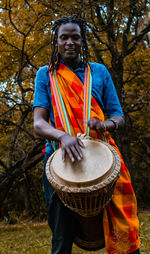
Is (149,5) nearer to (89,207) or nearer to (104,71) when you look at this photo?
(104,71)

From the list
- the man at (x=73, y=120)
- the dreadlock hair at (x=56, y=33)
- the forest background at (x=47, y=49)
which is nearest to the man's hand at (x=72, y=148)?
the man at (x=73, y=120)

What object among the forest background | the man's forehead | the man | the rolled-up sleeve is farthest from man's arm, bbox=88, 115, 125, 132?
the forest background

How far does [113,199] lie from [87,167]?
1.18 feet

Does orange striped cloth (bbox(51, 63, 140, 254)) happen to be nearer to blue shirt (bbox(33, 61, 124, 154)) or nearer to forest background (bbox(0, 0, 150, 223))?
blue shirt (bbox(33, 61, 124, 154))

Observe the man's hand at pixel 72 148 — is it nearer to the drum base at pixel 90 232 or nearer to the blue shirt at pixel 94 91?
the blue shirt at pixel 94 91

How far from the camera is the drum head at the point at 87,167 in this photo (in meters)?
1.45

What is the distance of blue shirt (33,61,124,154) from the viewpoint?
187 cm

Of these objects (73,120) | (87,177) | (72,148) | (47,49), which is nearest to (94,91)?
(73,120)

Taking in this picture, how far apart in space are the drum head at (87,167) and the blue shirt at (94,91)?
1.06 feet

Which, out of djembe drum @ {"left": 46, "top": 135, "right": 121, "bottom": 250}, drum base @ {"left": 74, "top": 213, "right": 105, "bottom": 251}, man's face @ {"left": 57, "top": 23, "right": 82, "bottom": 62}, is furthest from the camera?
man's face @ {"left": 57, "top": 23, "right": 82, "bottom": 62}

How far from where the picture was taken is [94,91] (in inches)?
74.3

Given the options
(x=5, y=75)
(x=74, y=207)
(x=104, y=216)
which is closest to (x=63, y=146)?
(x=74, y=207)

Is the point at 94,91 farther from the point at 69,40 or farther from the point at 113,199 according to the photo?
the point at 113,199

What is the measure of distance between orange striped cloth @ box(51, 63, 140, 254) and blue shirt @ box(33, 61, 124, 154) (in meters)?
0.07
